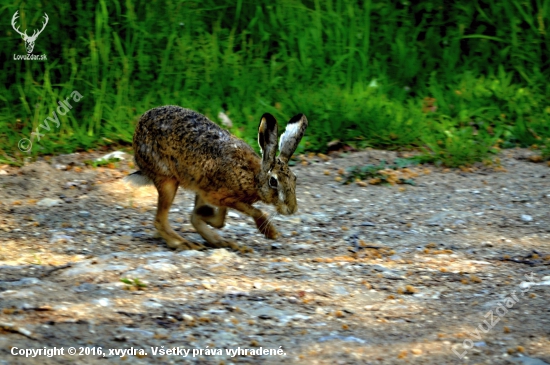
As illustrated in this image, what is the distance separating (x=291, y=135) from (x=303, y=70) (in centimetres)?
293

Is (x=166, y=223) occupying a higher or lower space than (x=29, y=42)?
lower

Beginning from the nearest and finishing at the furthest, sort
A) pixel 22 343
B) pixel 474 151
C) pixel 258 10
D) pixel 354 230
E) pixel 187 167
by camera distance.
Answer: pixel 22 343, pixel 187 167, pixel 354 230, pixel 474 151, pixel 258 10

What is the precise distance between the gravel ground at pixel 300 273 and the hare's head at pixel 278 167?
0.36m

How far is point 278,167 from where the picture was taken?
5711 millimetres

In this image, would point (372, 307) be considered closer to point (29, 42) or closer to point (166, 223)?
point (166, 223)

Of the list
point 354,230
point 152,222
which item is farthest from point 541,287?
point 152,222

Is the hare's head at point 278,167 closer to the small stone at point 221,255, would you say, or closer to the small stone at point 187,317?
the small stone at point 221,255

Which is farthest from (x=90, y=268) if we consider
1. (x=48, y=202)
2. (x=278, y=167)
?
(x=48, y=202)

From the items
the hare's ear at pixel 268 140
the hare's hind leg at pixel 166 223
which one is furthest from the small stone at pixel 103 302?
the hare's ear at pixel 268 140

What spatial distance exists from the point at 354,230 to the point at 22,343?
9.65 ft

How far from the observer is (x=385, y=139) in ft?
26.0

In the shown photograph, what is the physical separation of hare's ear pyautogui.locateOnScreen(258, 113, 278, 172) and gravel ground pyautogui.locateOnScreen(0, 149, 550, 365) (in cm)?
60

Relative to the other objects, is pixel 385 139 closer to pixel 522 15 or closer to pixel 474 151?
pixel 474 151

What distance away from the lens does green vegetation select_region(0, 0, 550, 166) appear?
7.95m
